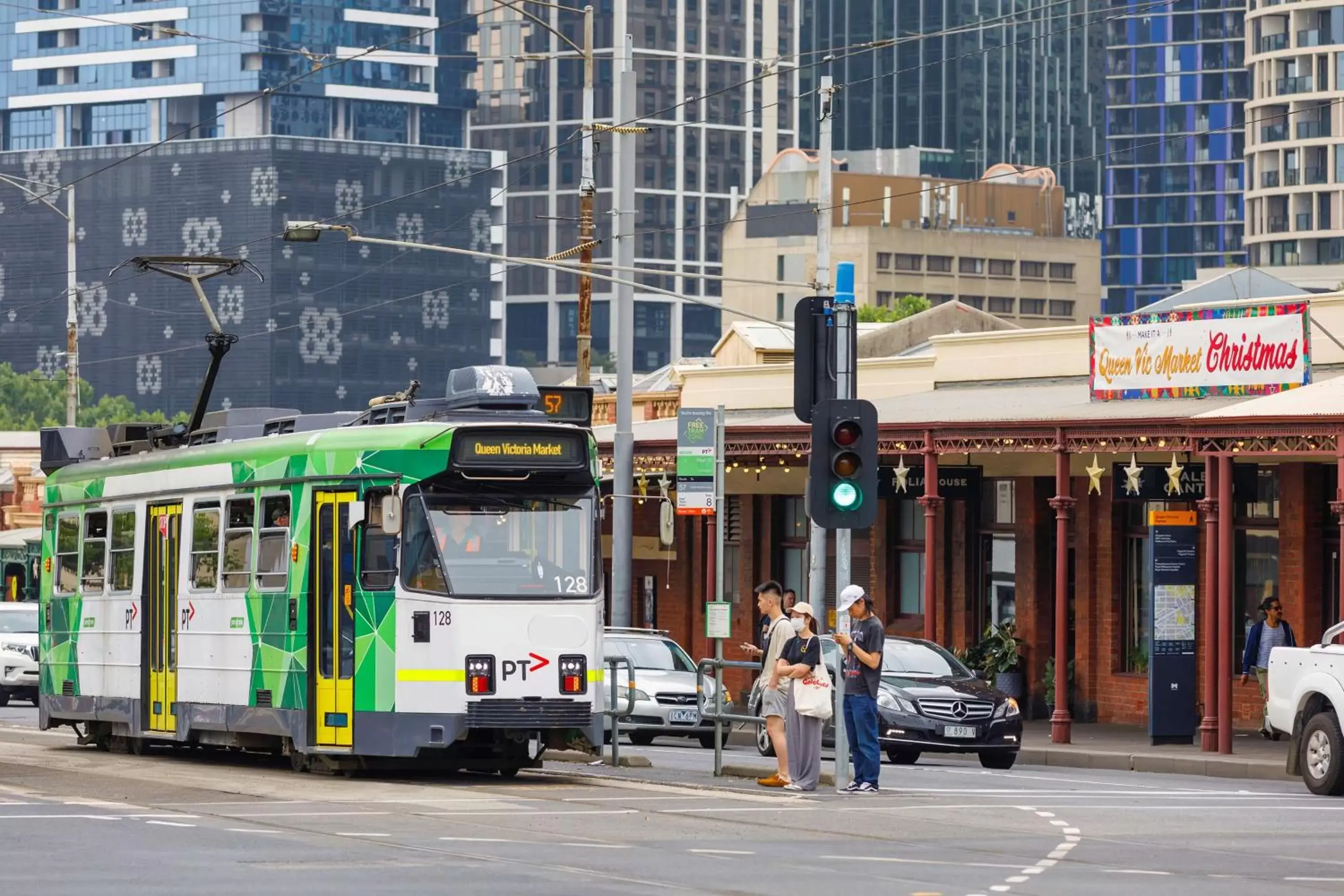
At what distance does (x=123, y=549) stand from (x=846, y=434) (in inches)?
309

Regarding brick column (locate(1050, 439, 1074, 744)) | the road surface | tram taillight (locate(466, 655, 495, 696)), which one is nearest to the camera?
the road surface

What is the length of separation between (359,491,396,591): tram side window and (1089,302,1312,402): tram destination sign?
13701 mm

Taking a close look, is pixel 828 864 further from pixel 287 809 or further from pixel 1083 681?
pixel 1083 681

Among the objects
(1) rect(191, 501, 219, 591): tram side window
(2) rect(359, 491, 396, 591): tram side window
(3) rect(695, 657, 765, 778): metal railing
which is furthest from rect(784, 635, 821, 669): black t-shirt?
(1) rect(191, 501, 219, 591): tram side window

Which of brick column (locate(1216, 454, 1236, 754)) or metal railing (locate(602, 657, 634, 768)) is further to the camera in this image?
brick column (locate(1216, 454, 1236, 754))

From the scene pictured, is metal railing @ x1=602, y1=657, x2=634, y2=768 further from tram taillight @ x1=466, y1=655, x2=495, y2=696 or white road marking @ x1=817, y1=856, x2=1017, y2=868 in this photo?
white road marking @ x1=817, y1=856, x2=1017, y2=868

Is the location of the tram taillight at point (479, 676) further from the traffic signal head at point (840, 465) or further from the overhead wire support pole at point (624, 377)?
the overhead wire support pole at point (624, 377)

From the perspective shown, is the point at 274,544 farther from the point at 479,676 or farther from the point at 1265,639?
the point at 1265,639

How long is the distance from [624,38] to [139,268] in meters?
10.7

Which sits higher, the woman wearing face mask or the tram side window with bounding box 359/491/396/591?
the tram side window with bounding box 359/491/396/591

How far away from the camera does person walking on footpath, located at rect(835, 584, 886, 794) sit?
66.3 feet

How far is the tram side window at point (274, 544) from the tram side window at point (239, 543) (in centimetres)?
20

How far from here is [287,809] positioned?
17516 mm

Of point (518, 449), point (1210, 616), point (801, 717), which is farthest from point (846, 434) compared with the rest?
point (1210, 616)
